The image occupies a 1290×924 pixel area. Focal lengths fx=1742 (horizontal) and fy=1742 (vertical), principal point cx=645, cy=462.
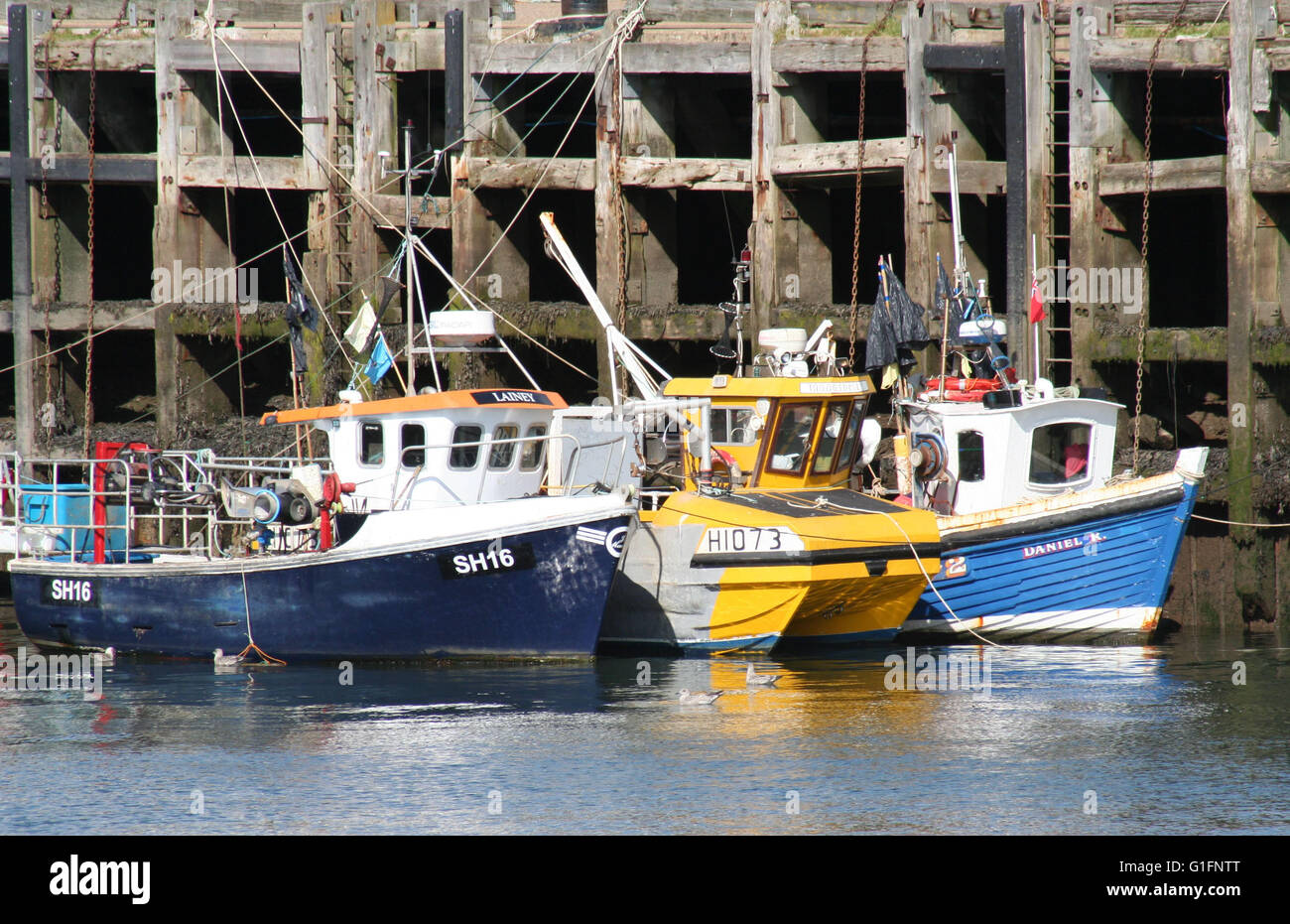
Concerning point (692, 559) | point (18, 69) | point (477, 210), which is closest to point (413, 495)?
point (692, 559)

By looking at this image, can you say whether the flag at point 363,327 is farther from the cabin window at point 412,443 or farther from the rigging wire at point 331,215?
the rigging wire at point 331,215


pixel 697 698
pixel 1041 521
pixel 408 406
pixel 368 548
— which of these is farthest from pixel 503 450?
pixel 1041 521

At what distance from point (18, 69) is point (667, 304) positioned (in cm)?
1016

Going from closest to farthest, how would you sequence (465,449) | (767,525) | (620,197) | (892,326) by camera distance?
1. (767,525)
2. (465,449)
3. (892,326)
4. (620,197)

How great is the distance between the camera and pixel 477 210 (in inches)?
939

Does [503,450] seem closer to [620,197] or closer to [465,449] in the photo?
[465,449]

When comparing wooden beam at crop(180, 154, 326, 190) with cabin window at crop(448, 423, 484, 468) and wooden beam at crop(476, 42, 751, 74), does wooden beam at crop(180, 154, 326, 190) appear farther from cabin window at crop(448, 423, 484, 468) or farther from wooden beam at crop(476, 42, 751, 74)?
cabin window at crop(448, 423, 484, 468)

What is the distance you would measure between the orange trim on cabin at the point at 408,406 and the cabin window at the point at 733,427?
172cm

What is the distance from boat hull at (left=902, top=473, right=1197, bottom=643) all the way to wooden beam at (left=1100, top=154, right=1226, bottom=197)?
3.92 metres

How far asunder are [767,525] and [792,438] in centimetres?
193

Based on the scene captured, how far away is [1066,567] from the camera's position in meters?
18.9

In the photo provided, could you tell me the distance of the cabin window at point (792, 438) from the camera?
19125mm

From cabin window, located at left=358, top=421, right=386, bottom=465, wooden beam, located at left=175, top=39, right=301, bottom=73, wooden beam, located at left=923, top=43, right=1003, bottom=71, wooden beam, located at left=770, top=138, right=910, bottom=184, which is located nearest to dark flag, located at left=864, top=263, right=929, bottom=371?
wooden beam, located at left=770, top=138, right=910, bottom=184

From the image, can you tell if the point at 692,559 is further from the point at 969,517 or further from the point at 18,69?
the point at 18,69
